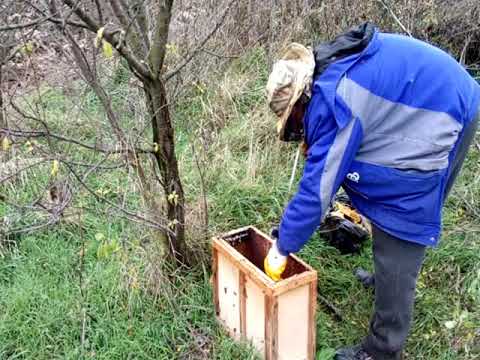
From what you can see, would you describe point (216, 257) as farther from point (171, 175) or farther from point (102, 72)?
point (102, 72)

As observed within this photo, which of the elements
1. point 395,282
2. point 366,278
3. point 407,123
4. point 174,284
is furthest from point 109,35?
point 366,278

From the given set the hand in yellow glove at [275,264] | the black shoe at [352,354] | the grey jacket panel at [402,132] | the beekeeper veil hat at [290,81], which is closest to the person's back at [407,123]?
the grey jacket panel at [402,132]

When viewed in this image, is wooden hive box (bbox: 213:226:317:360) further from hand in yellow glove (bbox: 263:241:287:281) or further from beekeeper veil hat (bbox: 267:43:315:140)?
beekeeper veil hat (bbox: 267:43:315:140)

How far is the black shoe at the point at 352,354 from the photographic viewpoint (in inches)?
99.9

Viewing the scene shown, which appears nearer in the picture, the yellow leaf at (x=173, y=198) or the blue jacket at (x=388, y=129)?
the blue jacket at (x=388, y=129)

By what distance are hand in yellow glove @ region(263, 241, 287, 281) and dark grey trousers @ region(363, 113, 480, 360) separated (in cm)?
42

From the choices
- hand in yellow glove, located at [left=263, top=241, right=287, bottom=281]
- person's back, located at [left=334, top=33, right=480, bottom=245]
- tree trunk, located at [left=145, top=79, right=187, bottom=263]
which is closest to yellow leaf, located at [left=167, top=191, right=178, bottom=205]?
tree trunk, located at [left=145, top=79, right=187, bottom=263]

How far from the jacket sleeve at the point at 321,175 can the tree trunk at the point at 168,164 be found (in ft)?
2.28

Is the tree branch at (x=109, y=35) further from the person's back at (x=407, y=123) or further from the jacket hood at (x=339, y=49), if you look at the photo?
the person's back at (x=407, y=123)

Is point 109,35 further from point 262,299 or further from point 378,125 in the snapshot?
point 262,299

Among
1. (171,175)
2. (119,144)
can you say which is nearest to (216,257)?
(171,175)

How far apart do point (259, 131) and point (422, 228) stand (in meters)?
2.22

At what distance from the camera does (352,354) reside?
256cm

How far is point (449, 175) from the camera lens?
90.7 inches
